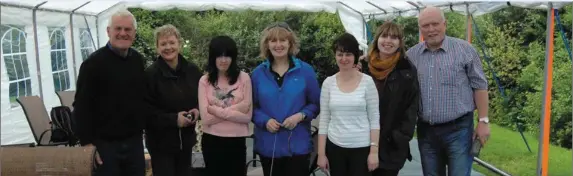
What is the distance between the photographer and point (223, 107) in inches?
133

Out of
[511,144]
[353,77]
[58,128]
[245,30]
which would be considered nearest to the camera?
[353,77]

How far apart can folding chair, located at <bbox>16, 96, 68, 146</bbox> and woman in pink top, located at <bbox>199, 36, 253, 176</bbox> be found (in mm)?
3470

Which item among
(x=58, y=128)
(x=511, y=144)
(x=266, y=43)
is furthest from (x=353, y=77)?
(x=511, y=144)

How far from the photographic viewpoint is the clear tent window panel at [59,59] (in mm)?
8938

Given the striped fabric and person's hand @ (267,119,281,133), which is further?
the striped fabric

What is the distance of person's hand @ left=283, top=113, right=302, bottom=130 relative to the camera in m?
3.29

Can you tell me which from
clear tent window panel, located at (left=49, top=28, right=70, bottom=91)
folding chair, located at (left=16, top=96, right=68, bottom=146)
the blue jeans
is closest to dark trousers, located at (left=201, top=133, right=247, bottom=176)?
the blue jeans

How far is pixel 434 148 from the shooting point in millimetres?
3545

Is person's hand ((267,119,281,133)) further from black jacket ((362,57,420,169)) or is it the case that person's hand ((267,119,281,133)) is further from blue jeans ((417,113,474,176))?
blue jeans ((417,113,474,176))

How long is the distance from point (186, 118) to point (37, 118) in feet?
12.6

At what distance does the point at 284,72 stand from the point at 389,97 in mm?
579

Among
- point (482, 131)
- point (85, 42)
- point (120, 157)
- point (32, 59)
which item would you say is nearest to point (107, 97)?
point (120, 157)

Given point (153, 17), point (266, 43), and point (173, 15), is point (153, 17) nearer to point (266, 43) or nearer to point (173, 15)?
point (173, 15)

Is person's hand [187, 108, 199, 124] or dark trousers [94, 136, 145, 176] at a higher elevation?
person's hand [187, 108, 199, 124]
